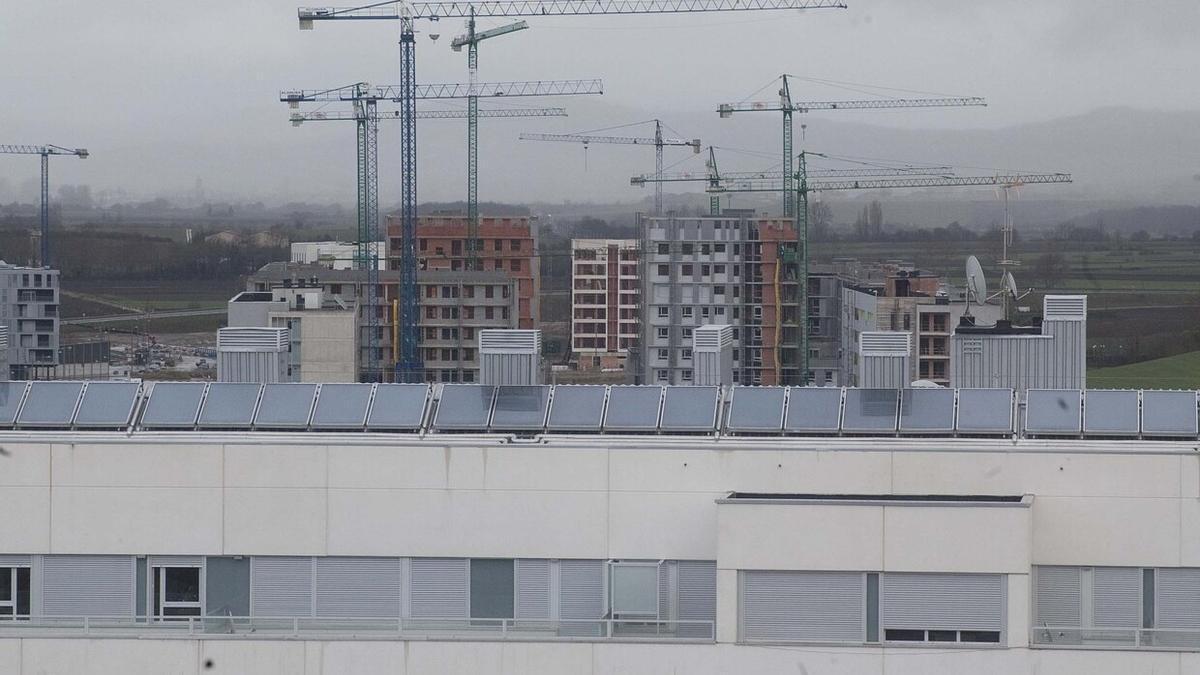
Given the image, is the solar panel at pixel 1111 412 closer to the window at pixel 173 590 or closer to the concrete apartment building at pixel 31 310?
the window at pixel 173 590

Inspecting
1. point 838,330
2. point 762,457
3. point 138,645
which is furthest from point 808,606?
point 838,330

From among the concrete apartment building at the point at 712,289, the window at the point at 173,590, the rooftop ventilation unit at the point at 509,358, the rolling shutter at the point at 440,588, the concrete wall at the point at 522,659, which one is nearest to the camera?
the concrete wall at the point at 522,659

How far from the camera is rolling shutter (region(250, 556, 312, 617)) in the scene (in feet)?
35.3

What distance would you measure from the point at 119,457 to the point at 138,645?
1250 millimetres

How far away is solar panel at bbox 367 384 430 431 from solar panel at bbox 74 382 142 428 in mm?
1736

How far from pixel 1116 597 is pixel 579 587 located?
3.35 m

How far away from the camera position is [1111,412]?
11391mm

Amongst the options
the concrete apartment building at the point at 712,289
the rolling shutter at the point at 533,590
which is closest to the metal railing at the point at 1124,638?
the rolling shutter at the point at 533,590

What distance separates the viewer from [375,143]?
82.4 m

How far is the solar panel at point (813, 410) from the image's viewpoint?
442 inches

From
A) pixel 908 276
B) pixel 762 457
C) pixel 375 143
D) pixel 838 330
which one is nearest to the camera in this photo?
pixel 762 457

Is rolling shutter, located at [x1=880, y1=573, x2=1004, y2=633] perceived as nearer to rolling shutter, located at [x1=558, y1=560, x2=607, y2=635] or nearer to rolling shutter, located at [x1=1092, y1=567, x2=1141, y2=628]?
rolling shutter, located at [x1=1092, y1=567, x2=1141, y2=628]

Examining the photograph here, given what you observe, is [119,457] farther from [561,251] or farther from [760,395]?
[561,251]

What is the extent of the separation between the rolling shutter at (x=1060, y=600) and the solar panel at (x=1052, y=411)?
1.21m
